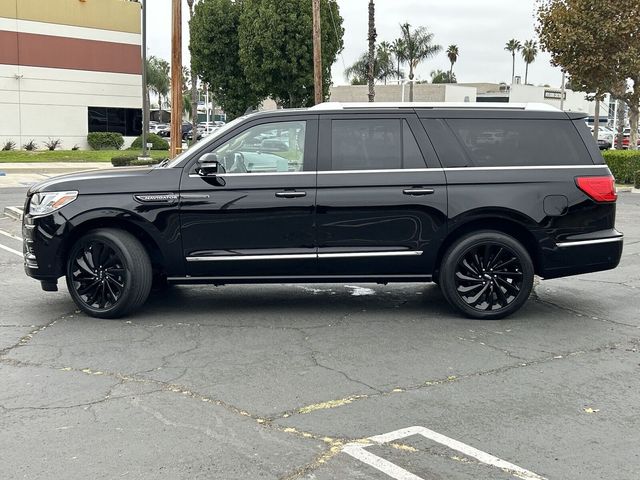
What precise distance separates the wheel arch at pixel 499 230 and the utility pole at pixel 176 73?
11177 millimetres

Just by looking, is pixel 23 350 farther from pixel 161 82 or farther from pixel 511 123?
pixel 161 82

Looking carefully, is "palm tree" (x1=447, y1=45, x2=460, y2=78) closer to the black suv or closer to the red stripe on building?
the red stripe on building

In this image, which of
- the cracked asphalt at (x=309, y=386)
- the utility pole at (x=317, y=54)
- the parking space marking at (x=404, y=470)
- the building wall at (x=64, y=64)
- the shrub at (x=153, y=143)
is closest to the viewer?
the parking space marking at (x=404, y=470)

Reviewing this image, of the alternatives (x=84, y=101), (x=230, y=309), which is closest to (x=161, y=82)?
(x=84, y=101)

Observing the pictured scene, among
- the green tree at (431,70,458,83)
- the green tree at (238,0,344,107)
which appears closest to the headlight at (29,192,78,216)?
the green tree at (238,0,344,107)

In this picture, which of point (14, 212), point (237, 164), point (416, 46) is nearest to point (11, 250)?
point (14, 212)

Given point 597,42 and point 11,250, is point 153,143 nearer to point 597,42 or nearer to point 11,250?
point 597,42

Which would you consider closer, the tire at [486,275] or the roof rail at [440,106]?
the tire at [486,275]

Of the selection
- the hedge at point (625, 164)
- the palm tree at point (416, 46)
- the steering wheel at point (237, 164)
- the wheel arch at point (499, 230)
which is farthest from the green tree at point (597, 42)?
the palm tree at point (416, 46)

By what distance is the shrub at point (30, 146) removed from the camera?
37.7m

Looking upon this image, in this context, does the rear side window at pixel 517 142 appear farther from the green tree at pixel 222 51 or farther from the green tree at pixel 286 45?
the green tree at pixel 222 51

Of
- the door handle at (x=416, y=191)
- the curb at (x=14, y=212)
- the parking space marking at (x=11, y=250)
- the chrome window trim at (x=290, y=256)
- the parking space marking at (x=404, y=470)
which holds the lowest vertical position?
the parking space marking at (x=404, y=470)

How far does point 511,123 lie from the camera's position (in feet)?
22.6

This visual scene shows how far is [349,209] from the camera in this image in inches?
263
